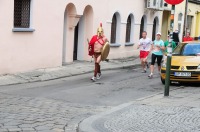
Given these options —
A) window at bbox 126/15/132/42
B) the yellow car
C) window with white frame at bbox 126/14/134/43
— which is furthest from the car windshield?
window with white frame at bbox 126/14/134/43

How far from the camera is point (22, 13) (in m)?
14.9

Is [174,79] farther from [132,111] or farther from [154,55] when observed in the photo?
[132,111]

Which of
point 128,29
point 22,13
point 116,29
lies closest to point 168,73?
point 22,13

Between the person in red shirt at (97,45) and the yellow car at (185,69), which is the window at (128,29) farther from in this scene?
the yellow car at (185,69)

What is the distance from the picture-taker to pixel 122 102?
1054cm

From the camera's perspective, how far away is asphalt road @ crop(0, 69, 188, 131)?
312 inches

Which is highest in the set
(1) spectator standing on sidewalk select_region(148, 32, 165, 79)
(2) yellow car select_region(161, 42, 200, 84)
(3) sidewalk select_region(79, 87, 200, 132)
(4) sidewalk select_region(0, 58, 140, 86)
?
(1) spectator standing on sidewalk select_region(148, 32, 165, 79)

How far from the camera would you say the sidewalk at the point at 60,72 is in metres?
13.4

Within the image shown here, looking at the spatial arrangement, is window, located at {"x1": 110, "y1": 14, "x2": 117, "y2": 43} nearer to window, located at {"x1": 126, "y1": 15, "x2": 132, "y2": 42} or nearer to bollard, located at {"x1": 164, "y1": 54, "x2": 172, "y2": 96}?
window, located at {"x1": 126, "y1": 15, "x2": 132, "y2": 42}

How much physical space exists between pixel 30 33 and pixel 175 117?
817 cm

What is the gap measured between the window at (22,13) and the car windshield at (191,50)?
5.61 meters

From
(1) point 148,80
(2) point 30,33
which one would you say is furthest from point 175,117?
(2) point 30,33

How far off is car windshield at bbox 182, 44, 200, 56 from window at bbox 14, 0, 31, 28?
5.61m

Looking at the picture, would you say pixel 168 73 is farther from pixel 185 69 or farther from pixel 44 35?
pixel 44 35
